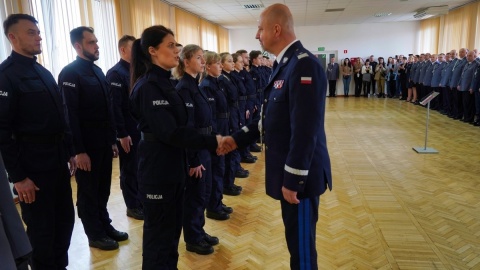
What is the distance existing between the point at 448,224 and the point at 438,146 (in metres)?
3.52

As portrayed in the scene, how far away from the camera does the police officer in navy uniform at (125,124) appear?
3.19m

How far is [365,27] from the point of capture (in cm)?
1627

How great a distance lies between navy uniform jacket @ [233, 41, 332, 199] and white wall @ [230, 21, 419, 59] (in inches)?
620

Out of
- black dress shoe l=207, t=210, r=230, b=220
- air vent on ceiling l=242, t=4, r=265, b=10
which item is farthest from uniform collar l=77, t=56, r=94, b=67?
air vent on ceiling l=242, t=4, r=265, b=10

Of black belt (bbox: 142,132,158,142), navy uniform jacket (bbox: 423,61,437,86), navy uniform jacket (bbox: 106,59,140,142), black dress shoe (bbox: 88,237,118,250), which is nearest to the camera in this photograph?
black belt (bbox: 142,132,158,142)

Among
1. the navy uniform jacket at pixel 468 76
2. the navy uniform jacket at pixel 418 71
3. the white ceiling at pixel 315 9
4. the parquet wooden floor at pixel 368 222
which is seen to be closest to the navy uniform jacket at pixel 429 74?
the navy uniform jacket at pixel 418 71

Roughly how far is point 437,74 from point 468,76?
7.23ft

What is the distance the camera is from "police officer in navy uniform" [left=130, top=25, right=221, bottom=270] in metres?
1.87

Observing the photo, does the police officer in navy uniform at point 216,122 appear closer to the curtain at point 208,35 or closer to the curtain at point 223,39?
the curtain at point 208,35

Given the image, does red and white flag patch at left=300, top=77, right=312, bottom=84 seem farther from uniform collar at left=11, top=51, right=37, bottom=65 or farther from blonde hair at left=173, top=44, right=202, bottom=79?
uniform collar at left=11, top=51, right=37, bottom=65

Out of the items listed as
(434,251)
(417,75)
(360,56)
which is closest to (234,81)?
(434,251)

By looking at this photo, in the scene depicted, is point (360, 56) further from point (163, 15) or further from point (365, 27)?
point (163, 15)

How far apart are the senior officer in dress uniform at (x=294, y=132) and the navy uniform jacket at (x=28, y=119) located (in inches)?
54.0

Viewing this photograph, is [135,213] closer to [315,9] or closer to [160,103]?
[160,103]
